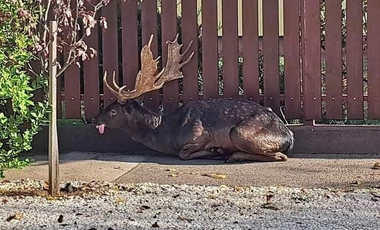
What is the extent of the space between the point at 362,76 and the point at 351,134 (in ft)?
2.15

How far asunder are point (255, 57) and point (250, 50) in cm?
10

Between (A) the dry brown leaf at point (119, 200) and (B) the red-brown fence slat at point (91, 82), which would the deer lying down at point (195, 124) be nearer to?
(B) the red-brown fence slat at point (91, 82)

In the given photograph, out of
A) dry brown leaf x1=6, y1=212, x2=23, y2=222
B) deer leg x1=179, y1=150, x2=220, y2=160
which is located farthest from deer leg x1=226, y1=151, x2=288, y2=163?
dry brown leaf x1=6, y1=212, x2=23, y2=222

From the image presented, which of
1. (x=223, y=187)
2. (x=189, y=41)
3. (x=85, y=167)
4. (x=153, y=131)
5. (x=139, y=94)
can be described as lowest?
(x=223, y=187)

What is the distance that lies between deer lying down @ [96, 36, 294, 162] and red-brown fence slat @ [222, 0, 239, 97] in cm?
33

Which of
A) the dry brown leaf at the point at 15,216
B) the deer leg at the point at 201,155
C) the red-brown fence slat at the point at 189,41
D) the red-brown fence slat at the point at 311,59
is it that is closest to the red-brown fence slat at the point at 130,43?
the red-brown fence slat at the point at 189,41

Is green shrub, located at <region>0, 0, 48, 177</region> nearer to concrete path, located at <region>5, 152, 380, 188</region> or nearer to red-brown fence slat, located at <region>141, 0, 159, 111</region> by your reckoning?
concrete path, located at <region>5, 152, 380, 188</region>

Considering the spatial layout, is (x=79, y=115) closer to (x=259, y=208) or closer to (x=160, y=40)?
(x=160, y=40)

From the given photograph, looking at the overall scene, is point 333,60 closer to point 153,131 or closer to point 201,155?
point 201,155

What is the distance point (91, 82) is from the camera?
31.1 ft

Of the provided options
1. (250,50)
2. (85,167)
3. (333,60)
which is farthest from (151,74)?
(333,60)

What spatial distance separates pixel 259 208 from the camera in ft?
21.1

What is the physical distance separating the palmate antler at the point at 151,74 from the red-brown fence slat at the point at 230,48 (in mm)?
411

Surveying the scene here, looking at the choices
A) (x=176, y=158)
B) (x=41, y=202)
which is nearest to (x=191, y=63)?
(x=176, y=158)
